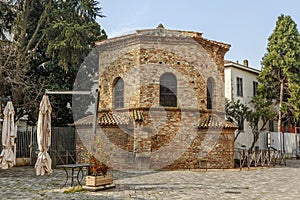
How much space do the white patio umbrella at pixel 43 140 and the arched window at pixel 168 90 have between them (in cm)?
807

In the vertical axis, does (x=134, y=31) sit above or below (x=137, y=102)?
above

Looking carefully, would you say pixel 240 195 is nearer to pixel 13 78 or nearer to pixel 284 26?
pixel 13 78

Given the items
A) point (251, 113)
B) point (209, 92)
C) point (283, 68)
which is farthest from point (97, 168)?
point (283, 68)

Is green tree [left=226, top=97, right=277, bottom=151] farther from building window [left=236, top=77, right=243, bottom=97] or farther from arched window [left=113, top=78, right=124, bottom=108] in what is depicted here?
arched window [left=113, top=78, right=124, bottom=108]

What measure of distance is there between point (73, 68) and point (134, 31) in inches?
248

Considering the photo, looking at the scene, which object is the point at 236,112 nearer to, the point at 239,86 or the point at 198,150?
the point at 239,86

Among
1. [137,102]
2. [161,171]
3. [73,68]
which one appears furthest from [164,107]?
[73,68]

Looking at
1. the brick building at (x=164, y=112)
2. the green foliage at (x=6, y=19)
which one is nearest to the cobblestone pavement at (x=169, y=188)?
the brick building at (x=164, y=112)

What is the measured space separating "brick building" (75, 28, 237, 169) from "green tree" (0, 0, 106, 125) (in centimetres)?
299

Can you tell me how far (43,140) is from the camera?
1088 cm

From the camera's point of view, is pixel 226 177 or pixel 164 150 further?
pixel 164 150

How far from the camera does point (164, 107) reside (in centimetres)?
1791

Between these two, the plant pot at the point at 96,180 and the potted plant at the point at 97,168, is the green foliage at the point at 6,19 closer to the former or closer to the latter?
the potted plant at the point at 97,168

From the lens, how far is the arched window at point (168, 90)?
18.2 metres
